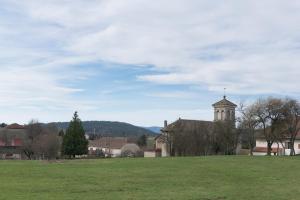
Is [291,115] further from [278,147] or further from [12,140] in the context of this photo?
[12,140]

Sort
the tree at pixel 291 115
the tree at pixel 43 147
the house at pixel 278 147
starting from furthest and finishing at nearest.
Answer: the tree at pixel 43 147, the house at pixel 278 147, the tree at pixel 291 115

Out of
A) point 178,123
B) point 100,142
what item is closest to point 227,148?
point 178,123

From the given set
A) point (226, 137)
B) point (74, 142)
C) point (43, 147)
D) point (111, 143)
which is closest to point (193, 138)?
point (226, 137)

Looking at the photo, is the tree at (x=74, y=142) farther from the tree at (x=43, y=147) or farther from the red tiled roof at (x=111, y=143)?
the red tiled roof at (x=111, y=143)

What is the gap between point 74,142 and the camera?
95750mm

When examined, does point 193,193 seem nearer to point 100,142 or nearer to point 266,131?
point 266,131

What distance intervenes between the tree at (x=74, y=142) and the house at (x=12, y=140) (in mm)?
27987

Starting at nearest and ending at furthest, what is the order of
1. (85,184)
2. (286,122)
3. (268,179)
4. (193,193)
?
1. (193,193)
2. (85,184)
3. (268,179)
4. (286,122)

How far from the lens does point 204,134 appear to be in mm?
89125

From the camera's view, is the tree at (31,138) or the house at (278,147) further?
the tree at (31,138)

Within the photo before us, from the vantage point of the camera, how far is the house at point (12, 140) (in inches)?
5117

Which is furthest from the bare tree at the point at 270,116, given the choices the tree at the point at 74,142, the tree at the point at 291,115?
the tree at the point at 74,142

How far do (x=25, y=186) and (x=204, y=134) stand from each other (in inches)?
2662

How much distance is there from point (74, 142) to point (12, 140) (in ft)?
179
